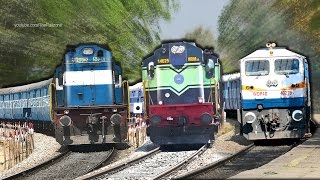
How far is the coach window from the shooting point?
24094mm

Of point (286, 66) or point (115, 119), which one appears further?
point (115, 119)

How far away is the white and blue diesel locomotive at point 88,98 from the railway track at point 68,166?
0.72 m

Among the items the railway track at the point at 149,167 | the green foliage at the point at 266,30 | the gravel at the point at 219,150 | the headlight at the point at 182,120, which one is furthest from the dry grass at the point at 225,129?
the green foliage at the point at 266,30

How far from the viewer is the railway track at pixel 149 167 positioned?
18.2 m

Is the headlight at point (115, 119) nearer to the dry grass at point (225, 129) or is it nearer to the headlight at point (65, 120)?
the headlight at point (65, 120)

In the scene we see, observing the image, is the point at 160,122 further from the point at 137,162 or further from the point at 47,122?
the point at 47,122

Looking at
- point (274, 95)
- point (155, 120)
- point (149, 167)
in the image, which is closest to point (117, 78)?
point (155, 120)

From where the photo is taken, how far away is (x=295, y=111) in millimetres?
23625

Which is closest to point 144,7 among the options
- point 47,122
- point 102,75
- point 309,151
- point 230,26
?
point 230,26

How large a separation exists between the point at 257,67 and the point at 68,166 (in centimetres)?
670

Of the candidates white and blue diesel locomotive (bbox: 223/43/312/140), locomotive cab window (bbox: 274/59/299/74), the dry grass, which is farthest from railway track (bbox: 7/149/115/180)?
the dry grass

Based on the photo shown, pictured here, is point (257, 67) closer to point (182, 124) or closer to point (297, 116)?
point (297, 116)

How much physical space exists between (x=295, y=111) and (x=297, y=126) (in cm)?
47

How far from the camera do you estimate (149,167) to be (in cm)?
2002
